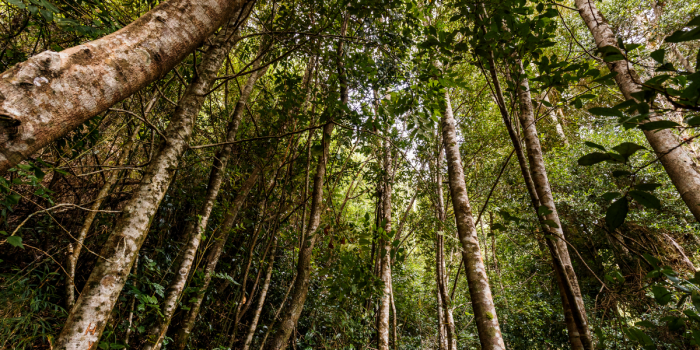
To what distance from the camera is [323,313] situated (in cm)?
498

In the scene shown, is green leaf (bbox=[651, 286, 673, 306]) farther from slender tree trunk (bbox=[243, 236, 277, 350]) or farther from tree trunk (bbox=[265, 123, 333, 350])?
slender tree trunk (bbox=[243, 236, 277, 350])

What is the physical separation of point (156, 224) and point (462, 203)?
12.4 ft

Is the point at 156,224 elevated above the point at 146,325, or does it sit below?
above

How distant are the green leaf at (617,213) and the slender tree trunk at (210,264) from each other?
300cm

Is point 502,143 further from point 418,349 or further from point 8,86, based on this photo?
point 8,86

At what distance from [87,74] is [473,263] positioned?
2370 millimetres

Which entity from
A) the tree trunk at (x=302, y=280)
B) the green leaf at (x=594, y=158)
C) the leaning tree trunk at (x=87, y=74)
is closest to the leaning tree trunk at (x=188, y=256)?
the tree trunk at (x=302, y=280)

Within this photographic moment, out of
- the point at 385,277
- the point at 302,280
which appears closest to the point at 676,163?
the point at 385,277

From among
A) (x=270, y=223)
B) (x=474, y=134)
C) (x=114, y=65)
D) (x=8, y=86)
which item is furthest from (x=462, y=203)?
(x=474, y=134)

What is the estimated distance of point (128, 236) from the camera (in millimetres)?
1388

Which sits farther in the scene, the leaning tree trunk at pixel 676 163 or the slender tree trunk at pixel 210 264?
the leaning tree trunk at pixel 676 163

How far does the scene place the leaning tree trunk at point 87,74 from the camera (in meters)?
0.72

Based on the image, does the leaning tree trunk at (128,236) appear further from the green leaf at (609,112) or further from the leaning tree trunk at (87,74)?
the green leaf at (609,112)

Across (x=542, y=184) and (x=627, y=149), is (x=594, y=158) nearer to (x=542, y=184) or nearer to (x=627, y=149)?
→ (x=627, y=149)
